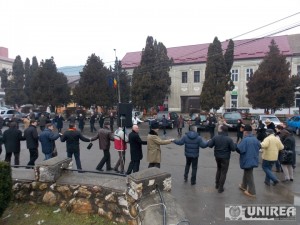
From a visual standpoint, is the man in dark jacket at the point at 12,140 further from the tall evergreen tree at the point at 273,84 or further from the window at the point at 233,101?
the window at the point at 233,101

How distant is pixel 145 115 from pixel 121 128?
2941 centimetres

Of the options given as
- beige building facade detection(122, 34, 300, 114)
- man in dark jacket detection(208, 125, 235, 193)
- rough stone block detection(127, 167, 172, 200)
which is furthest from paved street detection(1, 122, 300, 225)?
beige building facade detection(122, 34, 300, 114)

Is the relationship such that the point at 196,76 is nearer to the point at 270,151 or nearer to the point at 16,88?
the point at 16,88

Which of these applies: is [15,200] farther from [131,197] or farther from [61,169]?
[131,197]

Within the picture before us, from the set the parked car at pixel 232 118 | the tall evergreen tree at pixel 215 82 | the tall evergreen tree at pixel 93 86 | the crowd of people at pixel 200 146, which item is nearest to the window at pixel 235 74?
the tall evergreen tree at pixel 215 82

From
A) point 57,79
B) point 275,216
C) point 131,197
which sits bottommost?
point 275,216

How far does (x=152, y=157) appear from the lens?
842 centimetres

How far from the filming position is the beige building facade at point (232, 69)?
41406 mm

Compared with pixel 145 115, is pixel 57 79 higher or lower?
higher

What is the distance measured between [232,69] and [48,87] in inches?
1055

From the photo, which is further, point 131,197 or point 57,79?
point 57,79

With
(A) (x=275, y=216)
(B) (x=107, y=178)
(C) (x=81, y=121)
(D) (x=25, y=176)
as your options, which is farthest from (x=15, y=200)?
(C) (x=81, y=121)

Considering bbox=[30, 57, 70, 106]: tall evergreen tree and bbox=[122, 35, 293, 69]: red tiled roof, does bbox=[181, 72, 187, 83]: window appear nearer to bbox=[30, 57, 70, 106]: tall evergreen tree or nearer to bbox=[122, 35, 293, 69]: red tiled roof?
bbox=[122, 35, 293, 69]: red tiled roof

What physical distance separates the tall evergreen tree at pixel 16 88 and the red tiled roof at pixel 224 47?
1830cm
